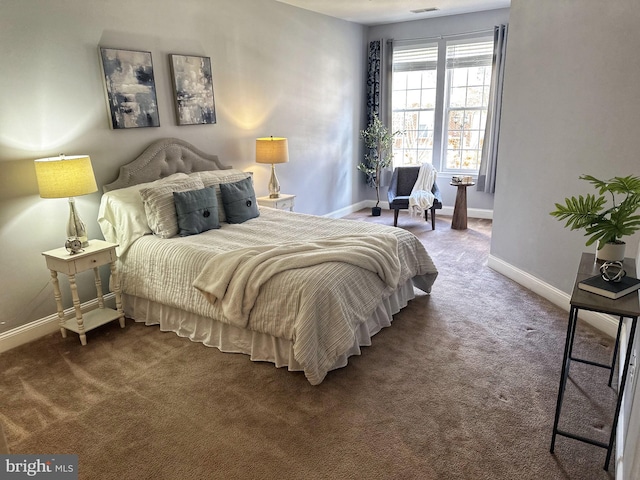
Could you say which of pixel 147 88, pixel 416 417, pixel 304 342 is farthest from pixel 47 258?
pixel 416 417

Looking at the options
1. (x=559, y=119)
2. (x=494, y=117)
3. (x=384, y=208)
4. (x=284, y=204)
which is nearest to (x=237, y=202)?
(x=284, y=204)

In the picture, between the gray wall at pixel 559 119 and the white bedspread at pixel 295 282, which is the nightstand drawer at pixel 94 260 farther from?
the gray wall at pixel 559 119

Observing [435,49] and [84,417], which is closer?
[84,417]

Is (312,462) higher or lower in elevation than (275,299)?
lower

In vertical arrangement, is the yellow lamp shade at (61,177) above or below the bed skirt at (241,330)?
above

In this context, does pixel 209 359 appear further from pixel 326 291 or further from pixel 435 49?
pixel 435 49

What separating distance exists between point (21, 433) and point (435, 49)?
6550 mm

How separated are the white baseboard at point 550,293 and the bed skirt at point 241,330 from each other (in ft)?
3.73

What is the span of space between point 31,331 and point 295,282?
2.09m

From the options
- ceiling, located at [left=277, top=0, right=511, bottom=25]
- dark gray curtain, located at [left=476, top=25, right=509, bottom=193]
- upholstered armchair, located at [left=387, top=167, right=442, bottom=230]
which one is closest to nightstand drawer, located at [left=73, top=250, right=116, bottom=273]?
ceiling, located at [left=277, top=0, right=511, bottom=25]

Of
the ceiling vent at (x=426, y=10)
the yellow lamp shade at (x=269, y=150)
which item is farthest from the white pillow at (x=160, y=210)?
the ceiling vent at (x=426, y=10)

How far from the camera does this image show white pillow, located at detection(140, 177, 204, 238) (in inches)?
136

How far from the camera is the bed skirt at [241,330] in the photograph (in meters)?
2.84

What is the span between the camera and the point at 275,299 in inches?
107
